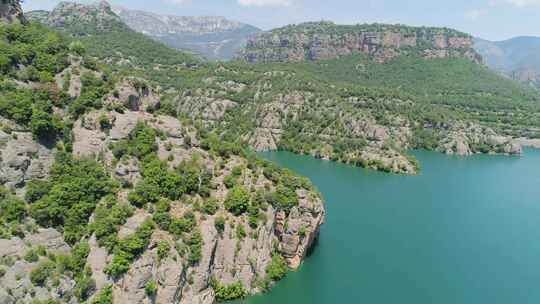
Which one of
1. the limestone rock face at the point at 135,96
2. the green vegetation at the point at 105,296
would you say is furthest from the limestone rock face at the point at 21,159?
the green vegetation at the point at 105,296

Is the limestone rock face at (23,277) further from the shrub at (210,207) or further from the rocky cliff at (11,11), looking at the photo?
the rocky cliff at (11,11)

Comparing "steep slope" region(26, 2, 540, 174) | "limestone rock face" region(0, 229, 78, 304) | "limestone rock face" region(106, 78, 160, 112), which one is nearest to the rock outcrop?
"limestone rock face" region(106, 78, 160, 112)

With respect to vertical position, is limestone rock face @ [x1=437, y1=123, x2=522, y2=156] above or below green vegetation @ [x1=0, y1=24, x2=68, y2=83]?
below

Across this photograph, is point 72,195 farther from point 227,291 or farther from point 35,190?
point 227,291

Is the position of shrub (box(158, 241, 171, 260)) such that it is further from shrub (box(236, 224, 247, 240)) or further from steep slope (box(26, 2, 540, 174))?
steep slope (box(26, 2, 540, 174))

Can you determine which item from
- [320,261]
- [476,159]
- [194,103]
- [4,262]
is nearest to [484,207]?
[320,261]

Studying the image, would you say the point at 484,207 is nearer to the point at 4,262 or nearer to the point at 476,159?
the point at 476,159
